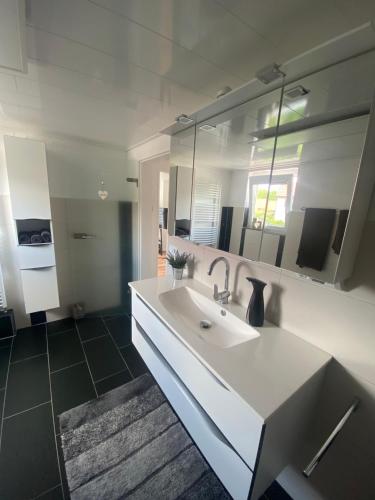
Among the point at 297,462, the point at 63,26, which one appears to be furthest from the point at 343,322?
the point at 63,26

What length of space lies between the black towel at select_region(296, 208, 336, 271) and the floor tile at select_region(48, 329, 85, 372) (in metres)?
2.14

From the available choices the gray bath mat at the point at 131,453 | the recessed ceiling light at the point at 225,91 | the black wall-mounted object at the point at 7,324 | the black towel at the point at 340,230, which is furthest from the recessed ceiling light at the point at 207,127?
the black wall-mounted object at the point at 7,324

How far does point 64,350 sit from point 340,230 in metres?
2.50

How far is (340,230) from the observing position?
0.80m

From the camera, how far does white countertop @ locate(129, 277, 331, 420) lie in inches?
29.0

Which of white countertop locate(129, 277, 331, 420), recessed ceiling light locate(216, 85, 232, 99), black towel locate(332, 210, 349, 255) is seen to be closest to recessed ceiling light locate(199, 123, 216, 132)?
recessed ceiling light locate(216, 85, 232, 99)

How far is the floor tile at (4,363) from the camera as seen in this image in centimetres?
171

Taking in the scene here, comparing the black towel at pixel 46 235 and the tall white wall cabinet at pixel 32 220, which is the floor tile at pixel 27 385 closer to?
the tall white wall cabinet at pixel 32 220

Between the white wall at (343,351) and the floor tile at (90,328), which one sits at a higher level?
the white wall at (343,351)

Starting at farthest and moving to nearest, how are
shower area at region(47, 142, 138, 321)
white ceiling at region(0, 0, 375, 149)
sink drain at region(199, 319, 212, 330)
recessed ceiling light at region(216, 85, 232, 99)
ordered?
shower area at region(47, 142, 138, 321) → sink drain at region(199, 319, 212, 330) → recessed ceiling light at region(216, 85, 232, 99) → white ceiling at region(0, 0, 375, 149)

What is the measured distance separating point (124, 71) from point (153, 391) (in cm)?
216

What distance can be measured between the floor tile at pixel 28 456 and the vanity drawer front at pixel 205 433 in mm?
759

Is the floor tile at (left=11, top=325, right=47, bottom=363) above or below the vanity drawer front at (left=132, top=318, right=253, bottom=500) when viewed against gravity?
below

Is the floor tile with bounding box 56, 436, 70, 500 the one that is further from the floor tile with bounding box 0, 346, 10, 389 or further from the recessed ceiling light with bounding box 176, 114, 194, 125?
the recessed ceiling light with bounding box 176, 114, 194, 125
